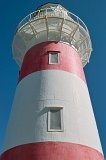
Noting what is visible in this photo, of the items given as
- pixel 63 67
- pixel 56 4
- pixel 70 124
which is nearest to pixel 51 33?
pixel 63 67

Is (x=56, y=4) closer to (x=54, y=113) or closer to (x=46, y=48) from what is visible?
(x=46, y=48)

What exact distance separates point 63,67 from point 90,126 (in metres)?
2.84

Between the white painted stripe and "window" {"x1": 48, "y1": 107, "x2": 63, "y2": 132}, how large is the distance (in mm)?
150

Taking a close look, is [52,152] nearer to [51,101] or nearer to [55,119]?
[55,119]

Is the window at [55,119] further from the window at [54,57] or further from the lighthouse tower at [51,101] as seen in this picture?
the window at [54,57]

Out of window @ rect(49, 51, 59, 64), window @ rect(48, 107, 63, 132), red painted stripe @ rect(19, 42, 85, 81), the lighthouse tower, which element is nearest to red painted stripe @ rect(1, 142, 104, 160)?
the lighthouse tower

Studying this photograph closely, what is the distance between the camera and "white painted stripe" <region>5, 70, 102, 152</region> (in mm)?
10266

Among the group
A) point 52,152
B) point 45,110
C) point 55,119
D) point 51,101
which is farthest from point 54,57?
point 52,152

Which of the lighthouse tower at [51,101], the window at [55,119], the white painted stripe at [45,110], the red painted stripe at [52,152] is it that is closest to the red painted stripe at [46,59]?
the lighthouse tower at [51,101]

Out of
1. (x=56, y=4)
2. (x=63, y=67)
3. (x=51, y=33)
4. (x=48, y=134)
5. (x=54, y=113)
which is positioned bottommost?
(x=48, y=134)

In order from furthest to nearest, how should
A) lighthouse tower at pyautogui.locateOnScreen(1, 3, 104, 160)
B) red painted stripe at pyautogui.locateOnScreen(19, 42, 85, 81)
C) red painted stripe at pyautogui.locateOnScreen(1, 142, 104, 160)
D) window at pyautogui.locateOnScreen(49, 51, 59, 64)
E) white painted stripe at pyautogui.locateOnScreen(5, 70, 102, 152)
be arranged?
window at pyautogui.locateOnScreen(49, 51, 59, 64), red painted stripe at pyautogui.locateOnScreen(19, 42, 85, 81), white painted stripe at pyautogui.locateOnScreen(5, 70, 102, 152), lighthouse tower at pyautogui.locateOnScreen(1, 3, 104, 160), red painted stripe at pyautogui.locateOnScreen(1, 142, 104, 160)

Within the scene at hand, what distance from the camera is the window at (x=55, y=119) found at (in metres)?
10.3

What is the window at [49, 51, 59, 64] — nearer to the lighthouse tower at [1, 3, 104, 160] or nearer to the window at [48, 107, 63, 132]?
the lighthouse tower at [1, 3, 104, 160]

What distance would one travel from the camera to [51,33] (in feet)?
45.5
